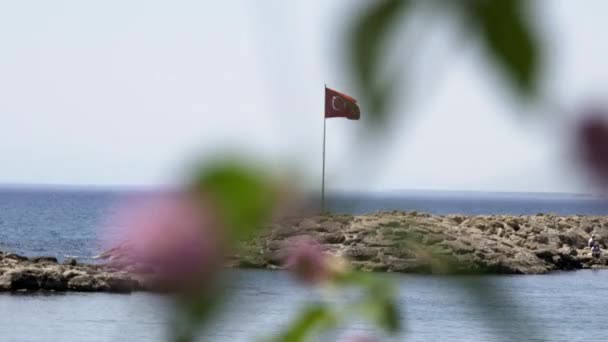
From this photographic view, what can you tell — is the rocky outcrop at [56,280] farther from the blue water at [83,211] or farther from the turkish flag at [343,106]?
the turkish flag at [343,106]

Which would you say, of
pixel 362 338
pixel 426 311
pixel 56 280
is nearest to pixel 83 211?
pixel 56 280

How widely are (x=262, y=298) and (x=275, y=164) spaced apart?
0.12 feet

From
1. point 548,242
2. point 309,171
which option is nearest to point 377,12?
point 309,171

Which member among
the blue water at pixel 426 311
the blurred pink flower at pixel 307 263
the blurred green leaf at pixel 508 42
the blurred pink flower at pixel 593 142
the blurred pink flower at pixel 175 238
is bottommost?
the blue water at pixel 426 311

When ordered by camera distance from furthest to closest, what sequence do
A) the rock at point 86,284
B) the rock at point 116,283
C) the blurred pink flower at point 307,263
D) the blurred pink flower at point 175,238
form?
the rock at point 86,284 → the rock at point 116,283 → the blurred pink flower at point 307,263 → the blurred pink flower at point 175,238

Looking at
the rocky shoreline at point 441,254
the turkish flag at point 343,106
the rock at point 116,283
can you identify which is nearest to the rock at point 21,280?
the rocky shoreline at point 441,254

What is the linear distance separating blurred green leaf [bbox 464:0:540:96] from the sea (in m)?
0.05

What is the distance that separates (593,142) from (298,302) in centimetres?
11

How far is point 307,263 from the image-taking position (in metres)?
0.33

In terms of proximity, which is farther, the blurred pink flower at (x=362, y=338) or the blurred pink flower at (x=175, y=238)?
the blurred pink flower at (x=362, y=338)

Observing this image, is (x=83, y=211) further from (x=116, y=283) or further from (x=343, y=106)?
(x=343, y=106)

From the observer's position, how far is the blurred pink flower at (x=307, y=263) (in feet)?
1.08

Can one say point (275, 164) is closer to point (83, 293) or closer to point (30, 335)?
point (30, 335)

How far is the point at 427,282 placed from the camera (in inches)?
14.4
